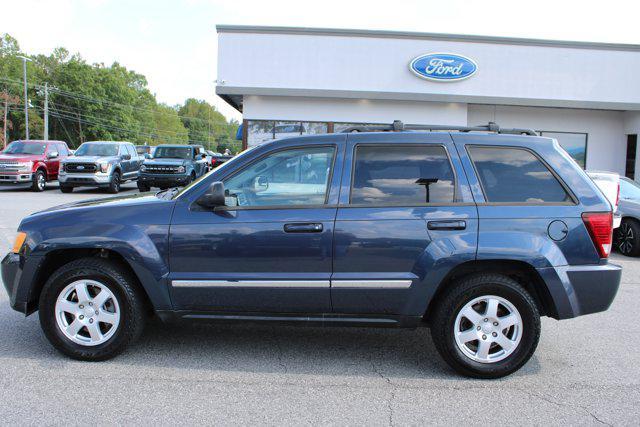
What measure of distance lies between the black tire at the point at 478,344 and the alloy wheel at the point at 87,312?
98.9 inches

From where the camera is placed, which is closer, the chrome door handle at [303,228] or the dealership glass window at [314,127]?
the chrome door handle at [303,228]

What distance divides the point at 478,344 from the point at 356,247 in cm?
118

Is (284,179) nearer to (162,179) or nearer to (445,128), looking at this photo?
(445,128)

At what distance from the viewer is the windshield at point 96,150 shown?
1966 cm

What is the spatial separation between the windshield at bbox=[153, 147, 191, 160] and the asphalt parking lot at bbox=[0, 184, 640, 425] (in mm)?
15326

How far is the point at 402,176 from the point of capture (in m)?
4.10

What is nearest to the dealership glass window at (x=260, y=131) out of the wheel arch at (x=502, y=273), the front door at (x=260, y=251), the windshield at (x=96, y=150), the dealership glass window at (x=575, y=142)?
the windshield at (x=96, y=150)

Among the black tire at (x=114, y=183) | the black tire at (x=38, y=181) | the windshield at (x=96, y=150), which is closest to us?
the black tire at (x=114, y=183)

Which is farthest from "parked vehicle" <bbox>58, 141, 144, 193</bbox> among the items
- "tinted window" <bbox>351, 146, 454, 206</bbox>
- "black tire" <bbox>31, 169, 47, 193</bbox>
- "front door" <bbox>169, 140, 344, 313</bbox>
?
"tinted window" <bbox>351, 146, 454, 206</bbox>

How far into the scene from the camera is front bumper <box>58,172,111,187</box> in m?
18.5

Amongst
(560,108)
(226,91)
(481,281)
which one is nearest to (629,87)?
(560,108)

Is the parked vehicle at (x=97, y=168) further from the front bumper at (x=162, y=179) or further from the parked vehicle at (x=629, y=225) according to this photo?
the parked vehicle at (x=629, y=225)

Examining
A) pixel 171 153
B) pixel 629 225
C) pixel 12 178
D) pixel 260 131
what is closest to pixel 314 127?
pixel 260 131

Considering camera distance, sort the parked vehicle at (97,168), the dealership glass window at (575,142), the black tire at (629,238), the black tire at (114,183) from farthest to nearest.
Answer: the dealership glass window at (575,142) < the black tire at (114,183) < the parked vehicle at (97,168) < the black tire at (629,238)
